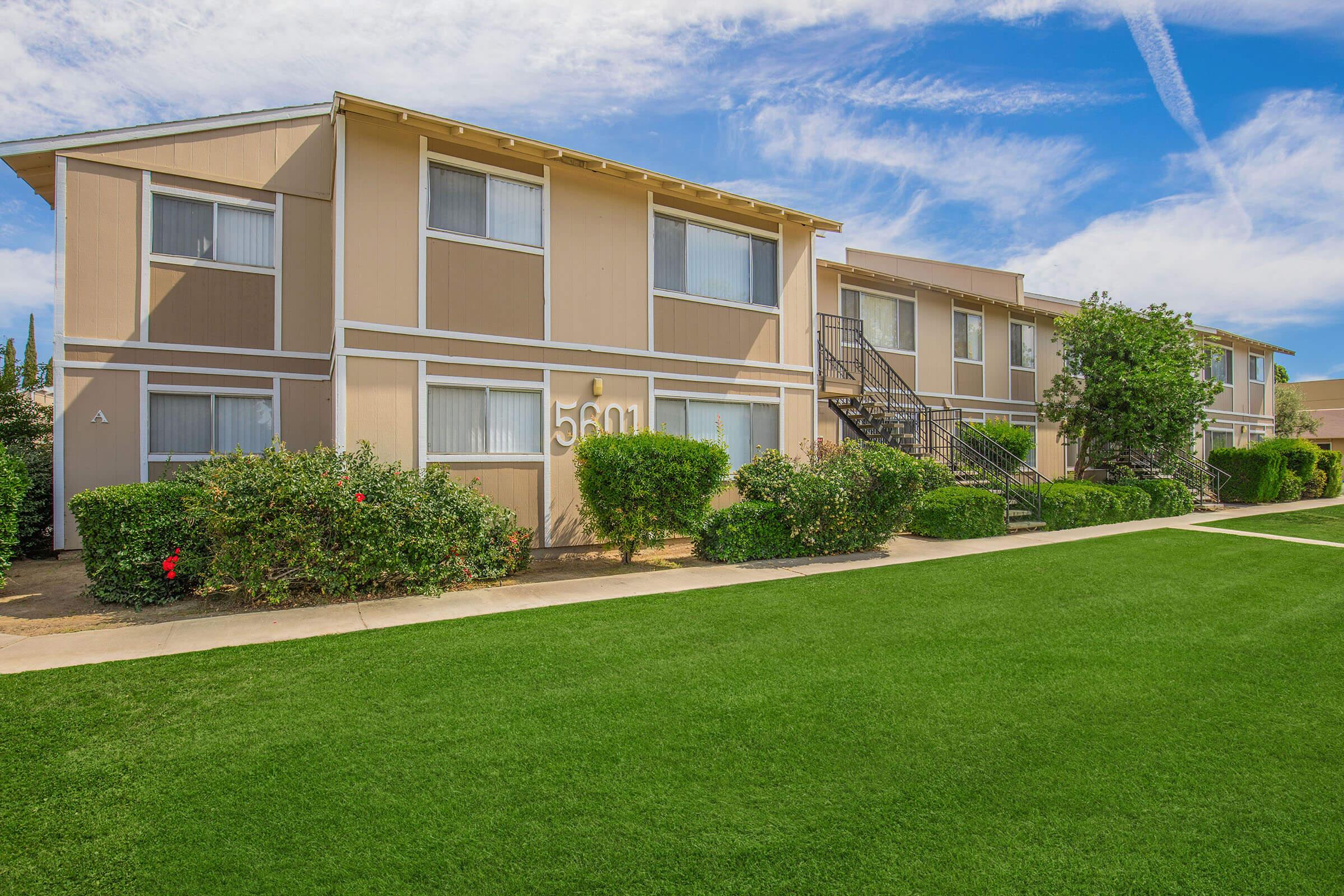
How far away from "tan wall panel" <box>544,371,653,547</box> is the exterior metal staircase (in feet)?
18.8

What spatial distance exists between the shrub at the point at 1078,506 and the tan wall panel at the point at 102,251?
654 inches

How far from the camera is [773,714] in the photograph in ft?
14.0

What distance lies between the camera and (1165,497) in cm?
1648

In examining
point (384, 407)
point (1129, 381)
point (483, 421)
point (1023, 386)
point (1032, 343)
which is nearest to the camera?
point (384, 407)

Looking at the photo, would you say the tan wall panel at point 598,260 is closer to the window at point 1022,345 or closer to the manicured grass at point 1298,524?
the manicured grass at point 1298,524

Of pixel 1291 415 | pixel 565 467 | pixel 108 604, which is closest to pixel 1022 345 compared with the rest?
pixel 565 467

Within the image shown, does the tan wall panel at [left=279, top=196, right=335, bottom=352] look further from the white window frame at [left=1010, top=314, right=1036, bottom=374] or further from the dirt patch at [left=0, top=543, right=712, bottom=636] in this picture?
the white window frame at [left=1010, top=314, right=1036, bottom=374]

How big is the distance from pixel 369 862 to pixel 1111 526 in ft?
50.5

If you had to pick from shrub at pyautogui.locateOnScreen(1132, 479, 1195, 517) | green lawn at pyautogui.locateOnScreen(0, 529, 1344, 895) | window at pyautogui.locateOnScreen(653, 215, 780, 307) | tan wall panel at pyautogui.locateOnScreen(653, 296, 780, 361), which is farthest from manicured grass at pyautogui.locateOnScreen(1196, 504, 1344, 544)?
window at pyautogui.locateOnScreen(653, 215, 780, 307)

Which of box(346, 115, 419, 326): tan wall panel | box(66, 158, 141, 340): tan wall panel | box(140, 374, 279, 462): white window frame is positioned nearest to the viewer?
box(346, 115, 419, 326): tan wall panel

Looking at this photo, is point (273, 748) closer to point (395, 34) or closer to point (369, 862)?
point (369, 862)

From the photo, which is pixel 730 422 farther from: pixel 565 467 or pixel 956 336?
pixel 956 336

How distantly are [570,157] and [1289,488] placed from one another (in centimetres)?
2311

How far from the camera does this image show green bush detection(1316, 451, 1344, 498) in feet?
72.2
